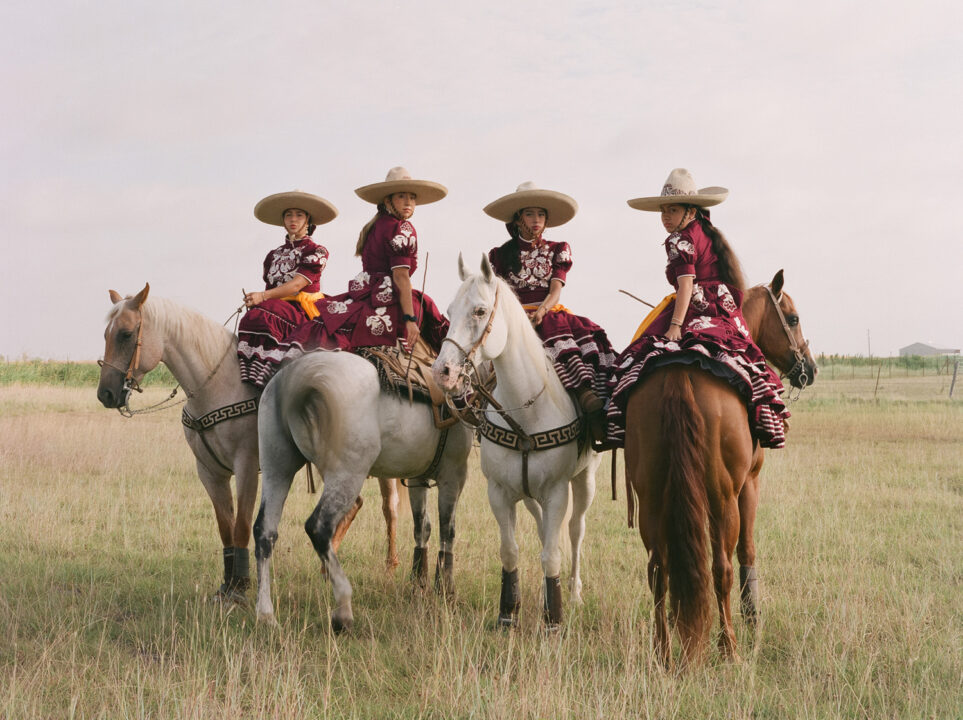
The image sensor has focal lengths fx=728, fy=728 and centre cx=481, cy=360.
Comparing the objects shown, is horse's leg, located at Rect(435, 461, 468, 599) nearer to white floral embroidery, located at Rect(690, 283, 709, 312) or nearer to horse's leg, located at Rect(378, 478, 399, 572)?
horse's leg, located at Rect(378, 478, 399, 572)

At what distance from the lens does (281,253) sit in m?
6.96

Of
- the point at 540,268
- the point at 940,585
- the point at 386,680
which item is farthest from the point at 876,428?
the point at 386,680

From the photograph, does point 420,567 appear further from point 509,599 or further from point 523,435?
point 523,435

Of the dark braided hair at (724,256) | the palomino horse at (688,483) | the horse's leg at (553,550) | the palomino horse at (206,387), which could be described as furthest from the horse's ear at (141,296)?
Result: the dark braided hair at (724,256)

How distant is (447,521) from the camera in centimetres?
615

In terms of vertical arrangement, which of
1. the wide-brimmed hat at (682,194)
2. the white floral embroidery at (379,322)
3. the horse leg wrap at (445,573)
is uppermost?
the wide-brimmed hat at (682,194)

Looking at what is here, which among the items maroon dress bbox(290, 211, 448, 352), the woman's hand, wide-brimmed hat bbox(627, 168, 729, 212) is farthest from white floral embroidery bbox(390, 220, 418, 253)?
wide-brimmed hat bbox(627, 168, 729, 212)

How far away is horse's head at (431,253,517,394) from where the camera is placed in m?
4.56

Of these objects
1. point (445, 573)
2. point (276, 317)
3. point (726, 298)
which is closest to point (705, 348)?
point (726, 298)

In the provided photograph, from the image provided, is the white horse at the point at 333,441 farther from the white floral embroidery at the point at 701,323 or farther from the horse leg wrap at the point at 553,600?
the white floral embroidery at the point at 701,323

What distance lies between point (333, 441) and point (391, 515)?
2.56 meters

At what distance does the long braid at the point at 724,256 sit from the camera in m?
5.47

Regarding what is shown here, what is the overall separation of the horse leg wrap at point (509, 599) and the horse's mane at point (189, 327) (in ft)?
10.2

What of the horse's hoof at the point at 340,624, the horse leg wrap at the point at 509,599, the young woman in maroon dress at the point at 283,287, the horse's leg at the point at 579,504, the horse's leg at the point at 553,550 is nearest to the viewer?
the horse's leg at the point at 553,550
